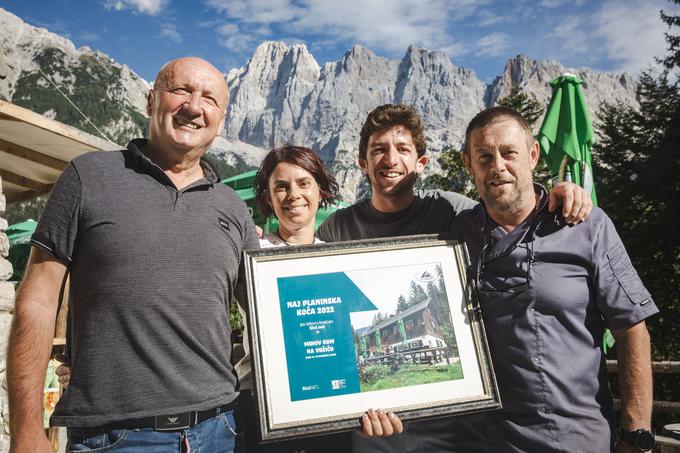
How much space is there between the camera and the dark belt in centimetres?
182

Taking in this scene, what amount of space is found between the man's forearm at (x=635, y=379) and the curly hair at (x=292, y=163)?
1919 mm

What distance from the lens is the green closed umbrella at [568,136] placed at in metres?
5.70

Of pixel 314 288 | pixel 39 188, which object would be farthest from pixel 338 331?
pixel 39 188

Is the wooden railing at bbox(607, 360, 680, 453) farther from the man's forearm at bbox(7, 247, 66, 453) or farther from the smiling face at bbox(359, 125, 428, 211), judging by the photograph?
the man's forearm at bbox(7, 247, 66, 453)

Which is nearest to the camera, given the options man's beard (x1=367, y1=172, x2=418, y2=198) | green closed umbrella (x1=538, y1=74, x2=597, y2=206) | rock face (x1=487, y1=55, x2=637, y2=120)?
man's beard (x1=367, y1=172, x2=418, y2=198)

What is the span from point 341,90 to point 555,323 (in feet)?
624

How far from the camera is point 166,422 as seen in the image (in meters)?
1.85

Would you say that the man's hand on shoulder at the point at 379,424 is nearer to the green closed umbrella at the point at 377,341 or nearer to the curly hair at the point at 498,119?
the green closed umbrella at the point at 377,341

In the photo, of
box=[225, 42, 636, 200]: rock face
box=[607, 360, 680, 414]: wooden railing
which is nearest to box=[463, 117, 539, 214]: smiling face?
box=[607, 360, 680, 414]: wooden railing

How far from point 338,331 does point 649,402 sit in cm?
148

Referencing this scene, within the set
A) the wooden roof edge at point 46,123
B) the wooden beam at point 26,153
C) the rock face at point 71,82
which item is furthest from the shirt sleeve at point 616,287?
the rock face at point 71,82

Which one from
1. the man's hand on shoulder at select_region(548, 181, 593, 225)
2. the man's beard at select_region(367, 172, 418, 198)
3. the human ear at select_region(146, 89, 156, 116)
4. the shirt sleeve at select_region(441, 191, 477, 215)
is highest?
the human ear at select_region(146, 89, 156, 116)

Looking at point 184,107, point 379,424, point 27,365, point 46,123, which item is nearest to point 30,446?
point 27,365

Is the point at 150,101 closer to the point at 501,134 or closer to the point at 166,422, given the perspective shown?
the point at 166,422
